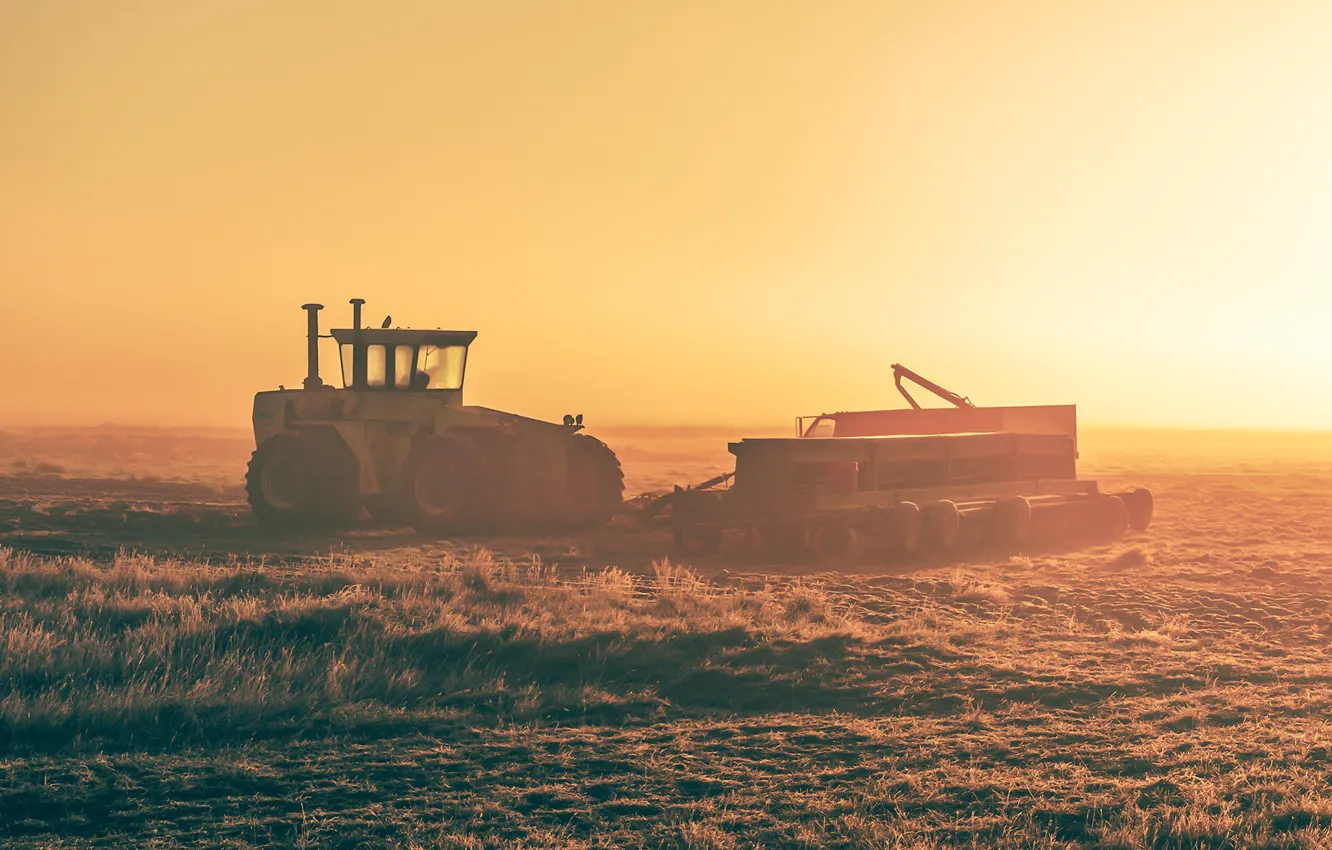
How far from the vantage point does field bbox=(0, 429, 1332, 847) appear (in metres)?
7.55

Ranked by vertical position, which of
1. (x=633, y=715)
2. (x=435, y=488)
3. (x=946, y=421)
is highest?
(x=946, y=421)

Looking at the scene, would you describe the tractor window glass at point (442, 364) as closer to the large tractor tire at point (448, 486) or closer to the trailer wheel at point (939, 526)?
the large tractor tire at point (448, 486)

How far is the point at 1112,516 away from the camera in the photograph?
2547cm

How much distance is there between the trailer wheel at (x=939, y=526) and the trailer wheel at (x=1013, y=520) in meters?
1.78

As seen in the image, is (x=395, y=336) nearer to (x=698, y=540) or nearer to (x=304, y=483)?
(x=304, y=483)

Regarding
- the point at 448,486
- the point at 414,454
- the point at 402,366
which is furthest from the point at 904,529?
the point at 402,366

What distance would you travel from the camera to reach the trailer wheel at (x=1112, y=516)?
25.4 m

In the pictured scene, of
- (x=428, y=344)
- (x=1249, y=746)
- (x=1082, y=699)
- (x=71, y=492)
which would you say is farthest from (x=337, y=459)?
(x=1249, y=746)

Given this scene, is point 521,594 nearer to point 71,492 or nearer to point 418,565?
point 418,565

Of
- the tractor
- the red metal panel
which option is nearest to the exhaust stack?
the tractor

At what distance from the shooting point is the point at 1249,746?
909 cm

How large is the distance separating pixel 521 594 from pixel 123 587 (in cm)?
Result: 496

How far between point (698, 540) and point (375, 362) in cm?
783

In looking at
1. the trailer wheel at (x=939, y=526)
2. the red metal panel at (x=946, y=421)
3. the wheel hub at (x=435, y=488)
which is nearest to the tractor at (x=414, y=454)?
the wheel hub at (x=435, y=488)
